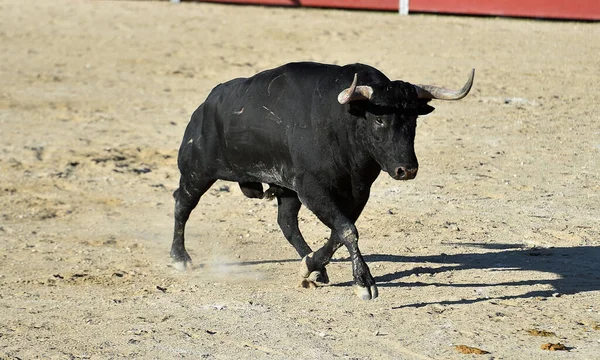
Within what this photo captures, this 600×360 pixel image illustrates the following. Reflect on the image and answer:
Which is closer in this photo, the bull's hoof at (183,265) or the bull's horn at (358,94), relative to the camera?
the bull's horn at (358,94)

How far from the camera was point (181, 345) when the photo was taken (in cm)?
714

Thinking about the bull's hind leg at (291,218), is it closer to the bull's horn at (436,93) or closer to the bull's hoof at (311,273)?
the bull's hoof at (311,273)

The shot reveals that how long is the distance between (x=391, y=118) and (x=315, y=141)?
64 centimetres

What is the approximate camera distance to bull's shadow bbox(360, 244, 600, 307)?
27.5 ft

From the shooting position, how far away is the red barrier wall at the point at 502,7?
18844 millimetres

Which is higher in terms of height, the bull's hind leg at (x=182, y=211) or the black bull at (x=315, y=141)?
the black bull at (x=315, y=141)

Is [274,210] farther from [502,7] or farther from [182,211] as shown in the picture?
[502,7]

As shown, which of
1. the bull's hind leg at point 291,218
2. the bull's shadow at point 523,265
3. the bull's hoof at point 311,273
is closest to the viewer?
the bull's hoof at point 311,273

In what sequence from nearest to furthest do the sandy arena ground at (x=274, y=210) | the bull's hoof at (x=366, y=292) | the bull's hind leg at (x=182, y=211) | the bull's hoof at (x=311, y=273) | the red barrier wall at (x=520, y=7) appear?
the sandy arena ground at (x=274, y=210) → the bull's hoof at (x=366, y=292) → the bull's hoof at (x=311, y=273) → the bull's hind leg at (x=182, y=211) → the red barrier wall at (x=520, y=7)

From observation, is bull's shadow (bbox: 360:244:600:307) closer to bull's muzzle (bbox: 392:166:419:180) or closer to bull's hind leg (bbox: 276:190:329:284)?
bull's hind leg (bbox: 276:190:329:284)

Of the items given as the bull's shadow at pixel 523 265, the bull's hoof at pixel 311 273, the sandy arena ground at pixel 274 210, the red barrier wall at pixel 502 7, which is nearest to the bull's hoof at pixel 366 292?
the sandy arena ground at pixel 274 210

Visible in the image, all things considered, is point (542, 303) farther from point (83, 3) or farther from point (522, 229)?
point (83, 3)

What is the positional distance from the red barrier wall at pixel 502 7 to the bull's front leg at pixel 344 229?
12.1m

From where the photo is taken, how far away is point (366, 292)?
24.9 ft
